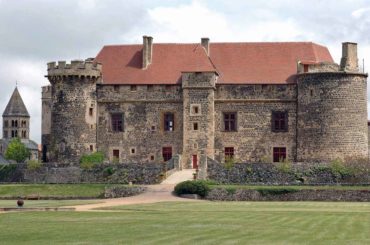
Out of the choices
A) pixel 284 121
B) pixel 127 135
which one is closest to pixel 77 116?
pixel 127 135

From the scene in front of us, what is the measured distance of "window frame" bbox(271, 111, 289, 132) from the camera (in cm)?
7475

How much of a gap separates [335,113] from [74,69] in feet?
66.5

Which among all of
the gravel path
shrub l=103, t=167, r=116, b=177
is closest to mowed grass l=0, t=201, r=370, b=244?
the gravel path

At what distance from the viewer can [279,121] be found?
7494cm

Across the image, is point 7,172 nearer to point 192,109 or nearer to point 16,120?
point 192,109

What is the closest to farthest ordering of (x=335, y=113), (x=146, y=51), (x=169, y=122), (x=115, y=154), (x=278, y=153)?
(x=335, y=113) → (x=278, y=153) → (x=169, y=122) → (x=115, y=154) → (x=146, y=51)

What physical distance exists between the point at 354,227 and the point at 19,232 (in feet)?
34.2

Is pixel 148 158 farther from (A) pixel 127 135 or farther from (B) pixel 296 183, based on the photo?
(B) pixel 296 183

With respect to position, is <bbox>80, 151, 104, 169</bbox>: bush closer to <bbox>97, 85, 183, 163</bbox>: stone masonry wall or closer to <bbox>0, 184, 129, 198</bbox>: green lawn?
<bbox>97, 85, 183, 163</bbox>: stone masonry wall

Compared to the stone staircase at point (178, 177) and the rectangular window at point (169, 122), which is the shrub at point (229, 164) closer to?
the stone staircase at point (178, 177)

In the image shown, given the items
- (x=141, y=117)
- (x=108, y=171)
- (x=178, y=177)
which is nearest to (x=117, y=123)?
(x=141, y=117)

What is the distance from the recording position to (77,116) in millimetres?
74438

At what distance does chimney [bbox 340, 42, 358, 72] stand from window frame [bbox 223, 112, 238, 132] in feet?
30.0

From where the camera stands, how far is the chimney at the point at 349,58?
72625mm
